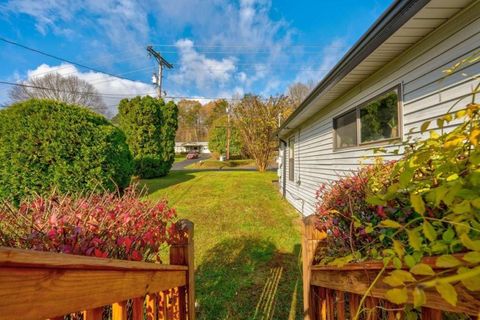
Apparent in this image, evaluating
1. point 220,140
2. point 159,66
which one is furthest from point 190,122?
point 159,66

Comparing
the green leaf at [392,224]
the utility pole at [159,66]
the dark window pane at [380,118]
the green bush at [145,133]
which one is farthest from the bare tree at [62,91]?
the green leaf at [392,224]

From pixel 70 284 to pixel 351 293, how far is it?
1193 mm

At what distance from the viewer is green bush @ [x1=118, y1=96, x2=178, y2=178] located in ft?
44.3

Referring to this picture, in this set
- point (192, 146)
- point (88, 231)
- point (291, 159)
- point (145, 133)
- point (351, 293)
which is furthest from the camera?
point (192, 146)

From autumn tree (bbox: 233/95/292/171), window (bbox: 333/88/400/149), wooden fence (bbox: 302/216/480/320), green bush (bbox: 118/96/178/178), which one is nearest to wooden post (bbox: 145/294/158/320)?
wooden fence (bbox: 302/216/480/320)

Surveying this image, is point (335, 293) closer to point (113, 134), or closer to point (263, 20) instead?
point (113, 134)

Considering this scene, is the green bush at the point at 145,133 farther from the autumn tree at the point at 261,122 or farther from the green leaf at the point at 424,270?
the green leaf at the point at 424,270

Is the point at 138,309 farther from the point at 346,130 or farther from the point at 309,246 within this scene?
the point at 346,130

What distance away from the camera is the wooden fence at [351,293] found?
2.22 feet

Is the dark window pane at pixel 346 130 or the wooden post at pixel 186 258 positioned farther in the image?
the dark window pane at pixel 346 130

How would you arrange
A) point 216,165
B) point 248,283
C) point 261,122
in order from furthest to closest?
1. point 216,165
2. point 261,122
3. point 248,283

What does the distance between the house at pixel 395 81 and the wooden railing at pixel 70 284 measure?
1.35 metres

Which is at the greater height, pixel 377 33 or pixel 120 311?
pixel 377 33

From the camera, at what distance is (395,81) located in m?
3.23
